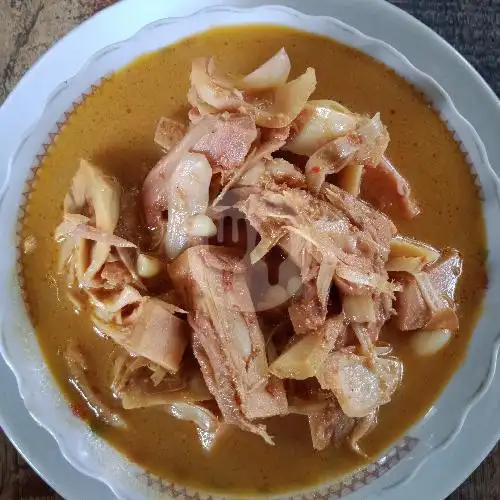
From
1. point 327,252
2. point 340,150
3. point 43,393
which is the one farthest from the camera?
point 43,393

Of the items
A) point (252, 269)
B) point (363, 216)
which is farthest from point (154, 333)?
point (363, 216)

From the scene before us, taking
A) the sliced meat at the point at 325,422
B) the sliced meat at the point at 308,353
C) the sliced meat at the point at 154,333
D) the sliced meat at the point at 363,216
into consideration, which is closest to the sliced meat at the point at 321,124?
the sliced meat at the point at 363,216

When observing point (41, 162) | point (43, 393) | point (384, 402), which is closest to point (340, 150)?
point (384, 402)

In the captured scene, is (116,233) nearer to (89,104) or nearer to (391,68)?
(89,104)

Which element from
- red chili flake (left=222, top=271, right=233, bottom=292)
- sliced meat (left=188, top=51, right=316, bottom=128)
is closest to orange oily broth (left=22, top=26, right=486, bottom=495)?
sliced meat (left=188, top=51, right=316, bottom=128)

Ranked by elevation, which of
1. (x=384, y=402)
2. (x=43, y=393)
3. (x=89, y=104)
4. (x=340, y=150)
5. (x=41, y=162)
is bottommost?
(x=43, y=393)

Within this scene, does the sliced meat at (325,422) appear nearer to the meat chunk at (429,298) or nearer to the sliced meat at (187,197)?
the meat chunk at (429,298)
